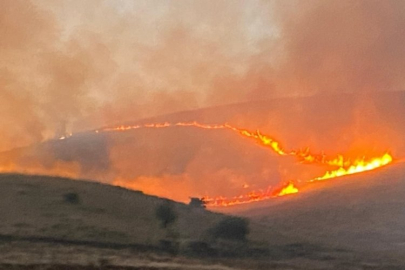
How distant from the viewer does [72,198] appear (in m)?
32.4

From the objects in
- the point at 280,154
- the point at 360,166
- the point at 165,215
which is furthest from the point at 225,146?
the point at 165,215

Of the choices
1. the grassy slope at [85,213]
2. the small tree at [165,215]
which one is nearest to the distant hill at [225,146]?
the grassy slope at [85,213]

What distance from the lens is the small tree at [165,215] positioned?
3080 cm

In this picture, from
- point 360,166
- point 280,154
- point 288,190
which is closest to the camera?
point 288,190

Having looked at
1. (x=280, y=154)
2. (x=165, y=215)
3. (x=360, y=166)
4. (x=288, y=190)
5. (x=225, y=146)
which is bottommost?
(x=165, y=215)

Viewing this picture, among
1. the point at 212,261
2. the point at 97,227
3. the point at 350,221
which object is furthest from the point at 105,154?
the point at 212,261

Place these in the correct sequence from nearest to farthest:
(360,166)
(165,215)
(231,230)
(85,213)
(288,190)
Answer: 1. (231,230)
2. (85,213)
3. (165,215)
4. (288,190)
5. (360,166)

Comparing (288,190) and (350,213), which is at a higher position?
(288,190)

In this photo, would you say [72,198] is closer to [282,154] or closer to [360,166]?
[360,166]

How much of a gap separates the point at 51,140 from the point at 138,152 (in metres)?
8.72

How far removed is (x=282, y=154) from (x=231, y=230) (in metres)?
34.2

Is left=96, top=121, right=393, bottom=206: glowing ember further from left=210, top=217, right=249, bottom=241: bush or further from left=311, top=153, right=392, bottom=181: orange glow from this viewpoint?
left=210, top=217, right=249, bottom=241: bush

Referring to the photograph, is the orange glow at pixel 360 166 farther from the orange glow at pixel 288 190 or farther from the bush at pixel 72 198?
the bush at pixel 72 198

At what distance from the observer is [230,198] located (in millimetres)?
52219
